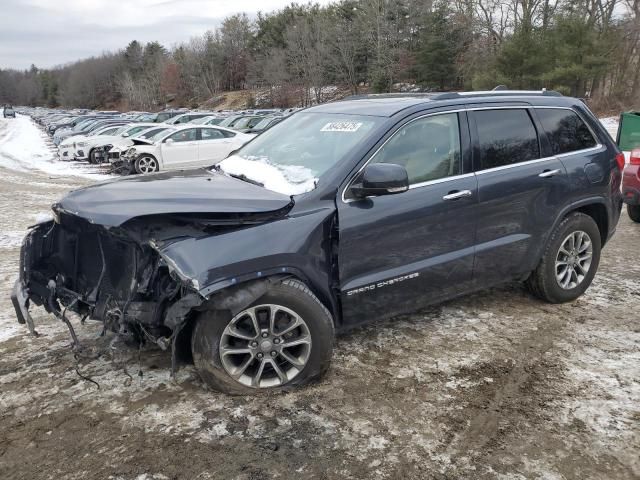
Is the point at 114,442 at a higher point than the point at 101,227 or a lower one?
lower

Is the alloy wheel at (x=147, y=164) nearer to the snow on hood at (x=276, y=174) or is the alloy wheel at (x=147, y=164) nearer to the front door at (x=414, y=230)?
the snow on hood at (x=276, y=174)

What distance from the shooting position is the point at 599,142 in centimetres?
470

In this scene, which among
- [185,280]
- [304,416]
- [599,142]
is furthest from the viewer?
[599,142]

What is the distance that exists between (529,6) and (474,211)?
138ft

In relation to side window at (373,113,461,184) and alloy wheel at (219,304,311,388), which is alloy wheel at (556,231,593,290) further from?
alloy wheel at (219,304,311,388)

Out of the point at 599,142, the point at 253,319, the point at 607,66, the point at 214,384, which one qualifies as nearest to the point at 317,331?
the point at 253,319

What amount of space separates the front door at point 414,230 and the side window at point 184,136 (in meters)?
12.8

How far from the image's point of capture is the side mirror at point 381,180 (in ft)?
10.6

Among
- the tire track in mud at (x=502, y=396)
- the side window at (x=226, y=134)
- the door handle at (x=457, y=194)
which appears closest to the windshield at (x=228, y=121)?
the side window at (x=226, y=134)

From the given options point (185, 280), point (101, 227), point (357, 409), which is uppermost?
point (101, 227)

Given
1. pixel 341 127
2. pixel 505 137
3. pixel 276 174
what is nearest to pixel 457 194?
pixel 505 137

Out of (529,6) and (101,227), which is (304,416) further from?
(529,6)

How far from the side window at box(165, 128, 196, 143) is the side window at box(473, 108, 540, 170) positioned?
41.7 ft

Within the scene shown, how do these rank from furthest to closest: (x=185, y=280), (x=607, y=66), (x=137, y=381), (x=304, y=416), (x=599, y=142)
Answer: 1. (x=607, y=66)
2. (x=599, y=142)
3. (x=137, y=381)
4. (x=304, y=416)
5. (x=185, y=280)
